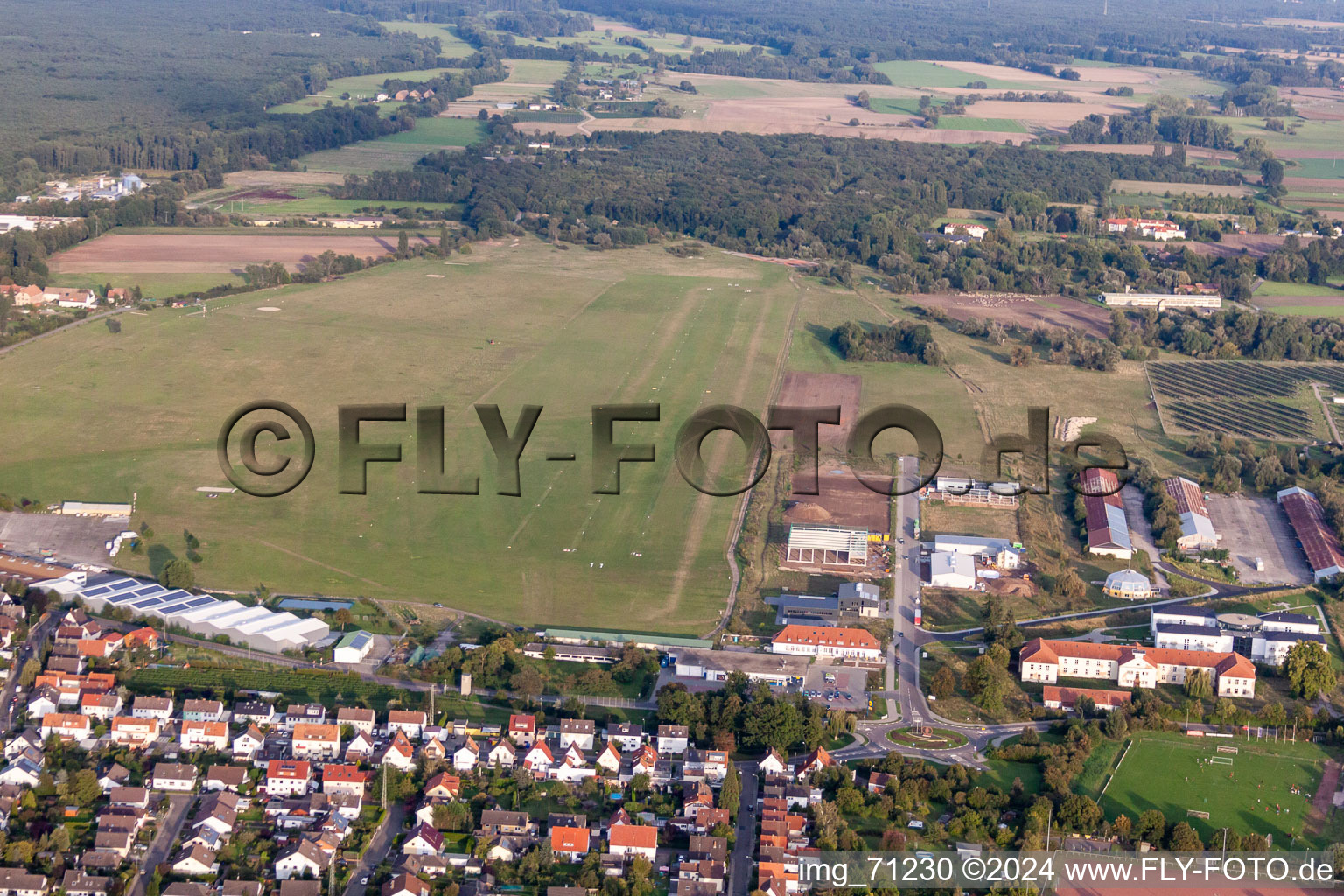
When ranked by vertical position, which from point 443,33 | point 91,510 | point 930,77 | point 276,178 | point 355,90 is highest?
point 443,33

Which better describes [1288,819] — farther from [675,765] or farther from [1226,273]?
[1226,273]

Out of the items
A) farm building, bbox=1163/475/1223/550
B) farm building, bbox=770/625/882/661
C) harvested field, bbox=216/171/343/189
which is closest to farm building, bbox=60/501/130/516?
farm building, bbox=770/625/882/661

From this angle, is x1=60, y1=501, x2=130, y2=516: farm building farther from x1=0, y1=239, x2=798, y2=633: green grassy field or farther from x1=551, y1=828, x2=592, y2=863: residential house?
x1=551, y1=828, x2=592, y2=863: residential house

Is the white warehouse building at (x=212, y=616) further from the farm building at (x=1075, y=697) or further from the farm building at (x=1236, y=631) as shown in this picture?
the farm building at (x=1236, y=631)

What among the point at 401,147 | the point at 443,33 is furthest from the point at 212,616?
the point at 443,33

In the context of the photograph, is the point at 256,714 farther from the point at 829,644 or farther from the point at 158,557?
the point at 829,644
